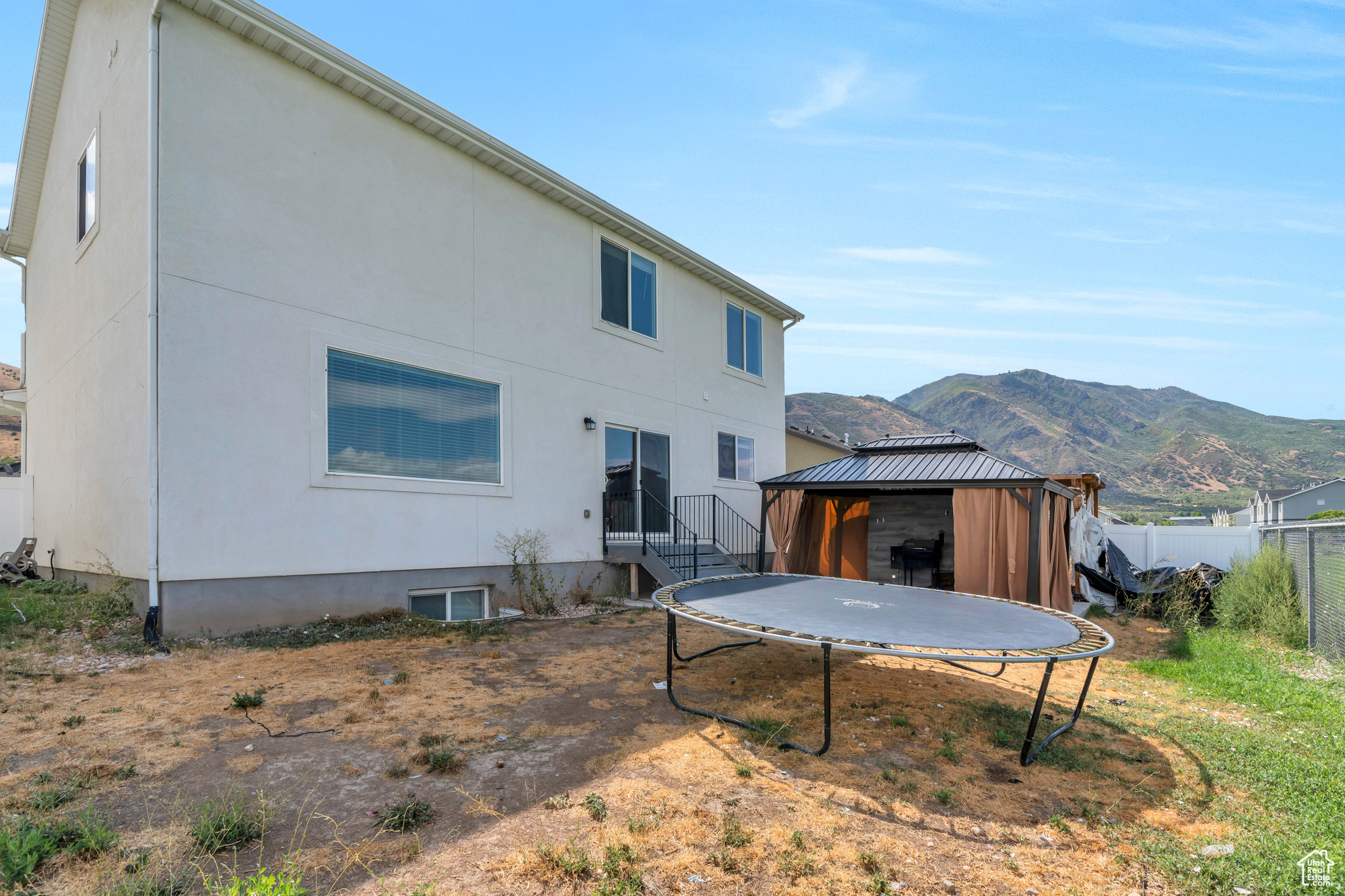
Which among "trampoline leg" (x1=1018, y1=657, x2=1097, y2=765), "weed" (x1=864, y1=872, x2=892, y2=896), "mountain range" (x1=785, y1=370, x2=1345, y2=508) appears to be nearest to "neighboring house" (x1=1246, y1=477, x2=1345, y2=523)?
"mountain range" (x1=785, y1=370, x2=1345, y2=508)

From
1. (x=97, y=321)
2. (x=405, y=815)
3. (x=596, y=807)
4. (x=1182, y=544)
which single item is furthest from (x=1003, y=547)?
(x=97, y=321)

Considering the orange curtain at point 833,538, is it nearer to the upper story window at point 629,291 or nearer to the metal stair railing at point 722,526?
the metal stair railing at point 722,526

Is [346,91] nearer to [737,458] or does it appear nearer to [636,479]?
[636,479]

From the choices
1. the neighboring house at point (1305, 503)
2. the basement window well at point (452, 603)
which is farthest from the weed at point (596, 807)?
the neighboring house at point (1305, 503)

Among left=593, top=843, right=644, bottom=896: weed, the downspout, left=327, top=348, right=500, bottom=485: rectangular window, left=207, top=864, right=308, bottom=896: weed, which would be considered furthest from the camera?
left=327, top=348, right=500, bottom=485: rectangular window

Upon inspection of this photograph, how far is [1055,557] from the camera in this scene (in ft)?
29.9

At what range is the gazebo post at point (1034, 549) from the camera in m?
8.21

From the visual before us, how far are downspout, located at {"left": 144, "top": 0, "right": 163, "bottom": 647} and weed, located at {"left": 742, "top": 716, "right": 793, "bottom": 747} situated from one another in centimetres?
500

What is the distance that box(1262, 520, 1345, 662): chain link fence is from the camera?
5.82 meters

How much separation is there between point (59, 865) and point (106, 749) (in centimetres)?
138

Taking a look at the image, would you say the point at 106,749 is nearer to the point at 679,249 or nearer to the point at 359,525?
the point at 359,525

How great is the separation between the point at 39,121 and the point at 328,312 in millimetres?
7380

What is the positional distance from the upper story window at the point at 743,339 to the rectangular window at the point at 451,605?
280 inches

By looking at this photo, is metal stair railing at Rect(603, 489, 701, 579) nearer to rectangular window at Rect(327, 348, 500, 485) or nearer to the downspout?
rectangular window at Rect(327, 348, 500, 485)
